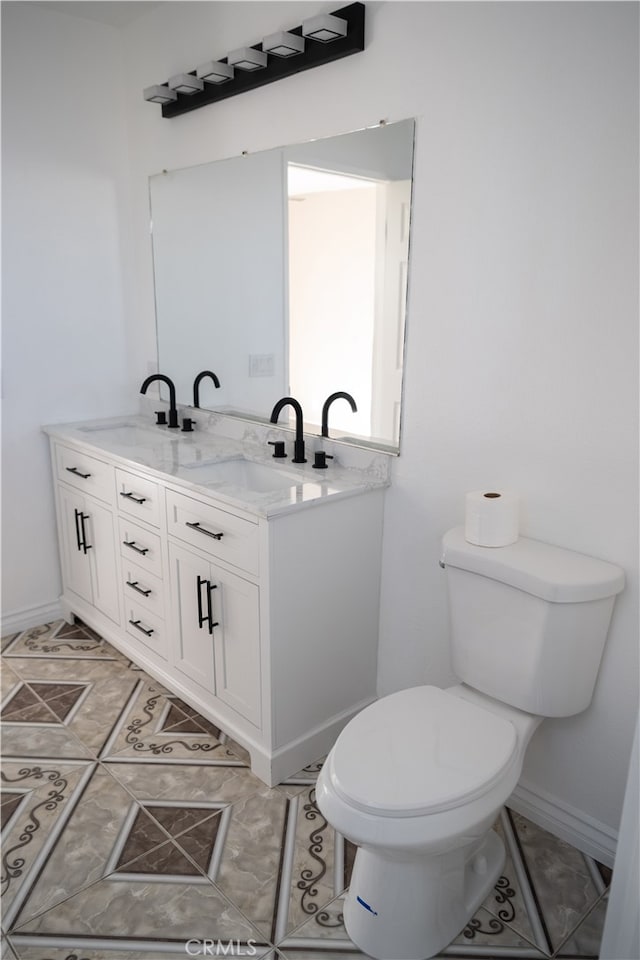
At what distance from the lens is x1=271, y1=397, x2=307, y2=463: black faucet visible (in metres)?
2.27

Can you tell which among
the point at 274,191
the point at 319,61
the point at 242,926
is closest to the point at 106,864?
the point at 242,926

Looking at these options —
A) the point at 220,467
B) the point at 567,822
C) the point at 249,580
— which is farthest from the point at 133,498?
the point at 567,822

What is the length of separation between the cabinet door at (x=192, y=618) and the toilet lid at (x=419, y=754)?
29.0 inches

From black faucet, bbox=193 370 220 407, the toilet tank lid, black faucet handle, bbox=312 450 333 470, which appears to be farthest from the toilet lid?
black faucet, bbox=193 370 220 407

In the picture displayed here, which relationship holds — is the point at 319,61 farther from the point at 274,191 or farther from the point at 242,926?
the point at 242,926

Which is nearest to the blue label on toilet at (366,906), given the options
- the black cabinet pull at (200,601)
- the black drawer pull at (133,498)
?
the black cabinet pull at (200,601)

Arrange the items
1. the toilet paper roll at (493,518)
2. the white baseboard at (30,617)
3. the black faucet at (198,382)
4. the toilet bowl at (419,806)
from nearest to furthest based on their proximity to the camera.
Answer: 1. the toilet bowl at (419,806)
2. the toilet paper roll at (493,518)
3. the black faucet at (198,382)
4. the white baseboard at (30,617)

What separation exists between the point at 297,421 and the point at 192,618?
0.74 meters

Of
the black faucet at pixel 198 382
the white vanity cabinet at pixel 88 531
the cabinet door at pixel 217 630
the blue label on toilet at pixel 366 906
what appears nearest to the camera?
the blue label on toilet at pixel 366 906

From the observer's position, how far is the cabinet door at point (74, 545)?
2.87 meters

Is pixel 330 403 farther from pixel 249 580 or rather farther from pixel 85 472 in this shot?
pixel 85 472

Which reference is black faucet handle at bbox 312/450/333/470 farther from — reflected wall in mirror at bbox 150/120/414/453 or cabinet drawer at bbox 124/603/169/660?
cabinet drawer at bbox 124/603/169/660

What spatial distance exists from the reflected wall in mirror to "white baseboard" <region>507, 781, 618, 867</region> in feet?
3.55

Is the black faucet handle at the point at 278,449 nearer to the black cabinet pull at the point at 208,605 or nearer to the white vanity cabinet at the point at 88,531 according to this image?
the black cabinet pull at the point at 208,605
